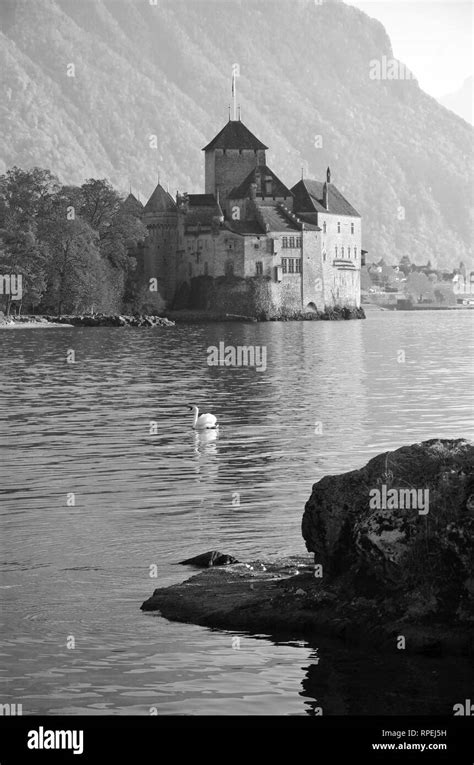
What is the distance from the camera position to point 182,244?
177875 millimetres

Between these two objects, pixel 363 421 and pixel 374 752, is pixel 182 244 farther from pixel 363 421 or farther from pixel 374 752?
pixel 374 752

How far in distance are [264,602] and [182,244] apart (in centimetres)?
15979

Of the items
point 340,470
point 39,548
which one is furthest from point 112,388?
point 39,548

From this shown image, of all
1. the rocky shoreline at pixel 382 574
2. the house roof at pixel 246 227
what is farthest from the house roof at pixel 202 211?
the rocky shoreline at pixel 382 574

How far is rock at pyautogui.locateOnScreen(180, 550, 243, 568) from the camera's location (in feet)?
73.3

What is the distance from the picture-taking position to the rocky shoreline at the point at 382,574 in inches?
703

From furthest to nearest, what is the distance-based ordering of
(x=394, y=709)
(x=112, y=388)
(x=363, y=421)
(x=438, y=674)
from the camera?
(x=112, y=388), (x=363, y=421), (x=438, y=674), (x=394, y=709)

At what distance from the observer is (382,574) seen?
18250 mm

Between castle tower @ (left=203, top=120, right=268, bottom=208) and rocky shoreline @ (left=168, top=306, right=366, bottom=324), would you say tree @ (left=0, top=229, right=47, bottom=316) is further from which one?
castle tower @ (left=203, top=120, right=268, bottom=208)

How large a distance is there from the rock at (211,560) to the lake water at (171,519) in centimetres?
51

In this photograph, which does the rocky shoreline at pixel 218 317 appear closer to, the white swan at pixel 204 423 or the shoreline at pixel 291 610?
the white swan at pixel 204 423

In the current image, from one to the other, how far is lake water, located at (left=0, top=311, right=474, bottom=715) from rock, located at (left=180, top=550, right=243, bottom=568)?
512 millimetres

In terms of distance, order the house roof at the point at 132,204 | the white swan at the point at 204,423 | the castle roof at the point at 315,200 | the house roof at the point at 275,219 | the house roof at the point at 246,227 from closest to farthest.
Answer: the white swan at the point at 204,423 → the house roof at the point at 132,204 → the house roof at the point at 246,227 → the house roof at the point at 275,219 → the castle roof at the point at 315,200

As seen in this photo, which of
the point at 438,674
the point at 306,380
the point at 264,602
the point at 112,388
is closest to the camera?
the point at 438,674
